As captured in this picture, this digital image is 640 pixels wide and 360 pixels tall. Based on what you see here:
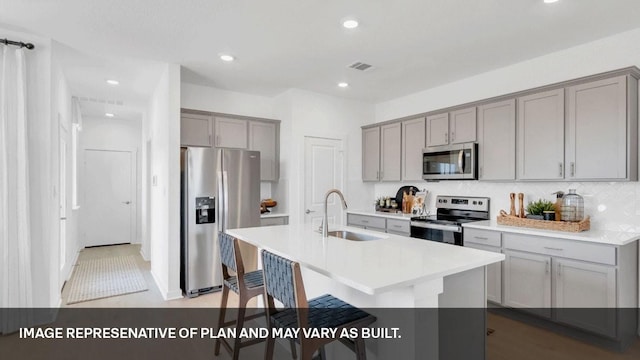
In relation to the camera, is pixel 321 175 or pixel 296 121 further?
pixel 321 175

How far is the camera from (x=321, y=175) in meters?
4.89

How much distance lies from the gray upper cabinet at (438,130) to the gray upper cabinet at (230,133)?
7.78ft

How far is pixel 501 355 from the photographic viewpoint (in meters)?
2.53

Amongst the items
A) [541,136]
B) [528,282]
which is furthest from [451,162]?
[528,282]

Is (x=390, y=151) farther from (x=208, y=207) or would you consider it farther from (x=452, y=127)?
(x=208, y=207)

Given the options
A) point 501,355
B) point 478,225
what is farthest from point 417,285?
point 478,225

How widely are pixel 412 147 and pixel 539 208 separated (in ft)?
5.46

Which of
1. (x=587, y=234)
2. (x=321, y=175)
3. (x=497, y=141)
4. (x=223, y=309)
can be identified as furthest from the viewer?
(x=321, y=175)

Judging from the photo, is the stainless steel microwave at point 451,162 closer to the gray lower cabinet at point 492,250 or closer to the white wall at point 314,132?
the gray lower cabinet at point 492,250

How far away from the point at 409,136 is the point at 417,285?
329cm

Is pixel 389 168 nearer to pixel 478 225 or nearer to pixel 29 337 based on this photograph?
pixel 478 225

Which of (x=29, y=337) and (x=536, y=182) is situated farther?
(x=536, y=182)

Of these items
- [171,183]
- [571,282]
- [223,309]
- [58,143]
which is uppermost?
[58,143]

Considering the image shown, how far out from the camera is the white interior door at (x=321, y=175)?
474 centimetres
